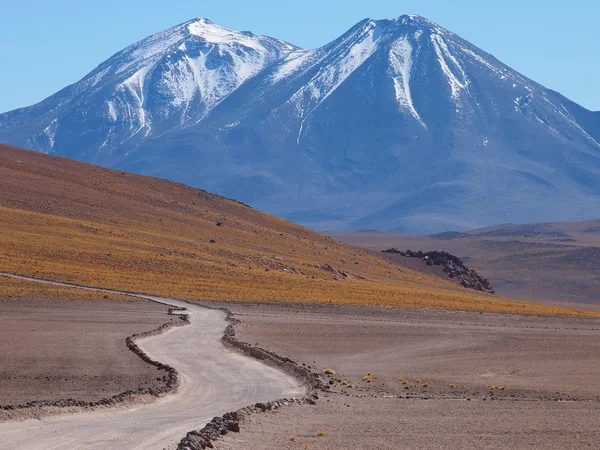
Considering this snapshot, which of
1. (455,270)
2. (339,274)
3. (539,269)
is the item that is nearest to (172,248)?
(339,274)

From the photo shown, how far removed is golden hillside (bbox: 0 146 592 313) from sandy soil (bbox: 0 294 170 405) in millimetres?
11309

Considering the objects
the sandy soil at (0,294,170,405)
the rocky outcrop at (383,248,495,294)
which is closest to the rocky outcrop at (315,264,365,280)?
the rocky outcrop at (383,248,495,294)

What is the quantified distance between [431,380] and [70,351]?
401 inches

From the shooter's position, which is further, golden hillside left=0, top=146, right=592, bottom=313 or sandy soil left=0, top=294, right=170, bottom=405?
Answer: golden hillside left=0, top=146, right=592, bottom=313

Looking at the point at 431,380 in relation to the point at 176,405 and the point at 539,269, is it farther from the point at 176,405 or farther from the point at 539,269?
the point at 539,269

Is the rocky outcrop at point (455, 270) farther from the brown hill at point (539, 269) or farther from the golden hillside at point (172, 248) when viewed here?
the brown hill at point (539, 269)

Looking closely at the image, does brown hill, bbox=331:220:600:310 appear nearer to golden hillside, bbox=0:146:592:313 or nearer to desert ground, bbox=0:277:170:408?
golden hillside, bbox=0:146:592:313

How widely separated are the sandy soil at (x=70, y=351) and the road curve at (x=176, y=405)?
3.99 ft

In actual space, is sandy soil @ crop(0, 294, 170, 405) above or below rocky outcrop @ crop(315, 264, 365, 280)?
below

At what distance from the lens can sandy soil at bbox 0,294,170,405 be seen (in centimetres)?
2502

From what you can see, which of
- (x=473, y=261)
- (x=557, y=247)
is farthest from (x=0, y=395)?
(x=557, y=247)

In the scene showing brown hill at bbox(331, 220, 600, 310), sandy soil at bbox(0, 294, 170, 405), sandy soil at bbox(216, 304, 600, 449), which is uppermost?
brown hill at bbox(331, 220, 600, 310)

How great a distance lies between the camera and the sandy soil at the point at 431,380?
2017cm

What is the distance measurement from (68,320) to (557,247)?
469ft
